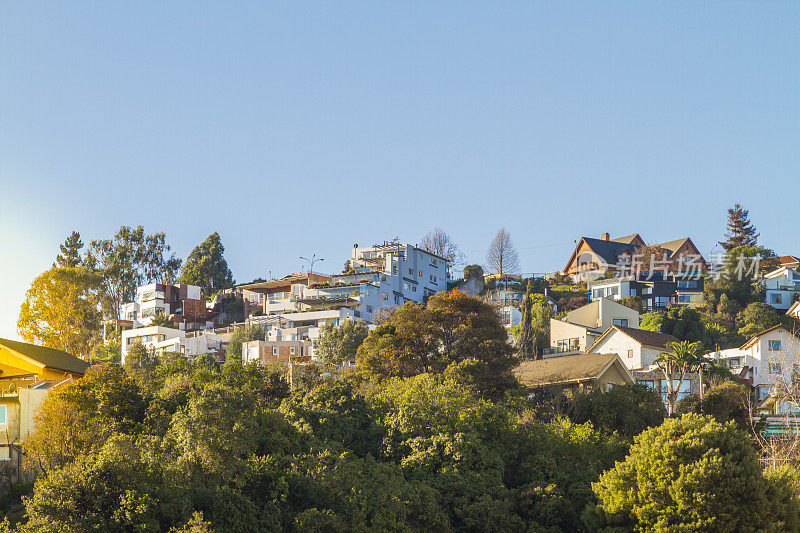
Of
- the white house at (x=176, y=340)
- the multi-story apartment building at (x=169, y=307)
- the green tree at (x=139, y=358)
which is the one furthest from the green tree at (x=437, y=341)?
the multi-story apartment building at (x=169, y=307)

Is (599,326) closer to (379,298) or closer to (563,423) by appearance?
(379,298)

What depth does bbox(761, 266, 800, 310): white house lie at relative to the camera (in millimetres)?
74500

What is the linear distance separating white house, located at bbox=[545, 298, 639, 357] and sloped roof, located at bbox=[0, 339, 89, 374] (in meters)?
34.7

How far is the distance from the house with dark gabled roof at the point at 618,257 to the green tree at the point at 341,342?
32867 mm

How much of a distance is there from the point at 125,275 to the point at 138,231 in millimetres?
4985

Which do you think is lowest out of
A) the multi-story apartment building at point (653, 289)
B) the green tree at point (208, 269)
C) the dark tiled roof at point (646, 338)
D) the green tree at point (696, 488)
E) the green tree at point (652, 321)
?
the green tree at point (696, 488)

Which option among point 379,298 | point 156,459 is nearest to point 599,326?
point 379,298

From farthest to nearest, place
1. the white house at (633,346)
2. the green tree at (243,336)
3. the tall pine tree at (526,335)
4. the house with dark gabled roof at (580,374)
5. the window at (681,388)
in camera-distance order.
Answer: the green tree at (243,336), the tall pine tree at (526,335), the white house at (633,346), the window at (681,388), the house with dark gabled roof at (580,374)

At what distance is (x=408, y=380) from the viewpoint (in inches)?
1458

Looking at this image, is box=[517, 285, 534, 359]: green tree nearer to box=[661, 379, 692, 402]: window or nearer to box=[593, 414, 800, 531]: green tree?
box=[661, 379, 692, 402]: window

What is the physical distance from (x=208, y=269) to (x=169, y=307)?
1177 centimetres

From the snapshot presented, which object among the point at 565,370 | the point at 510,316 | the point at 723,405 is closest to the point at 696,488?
the point at 723,405

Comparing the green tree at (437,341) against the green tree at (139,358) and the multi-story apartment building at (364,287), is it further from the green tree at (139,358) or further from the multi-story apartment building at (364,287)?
the multi-story apartment building at (364,287)

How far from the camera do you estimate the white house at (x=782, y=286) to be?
74500mm
